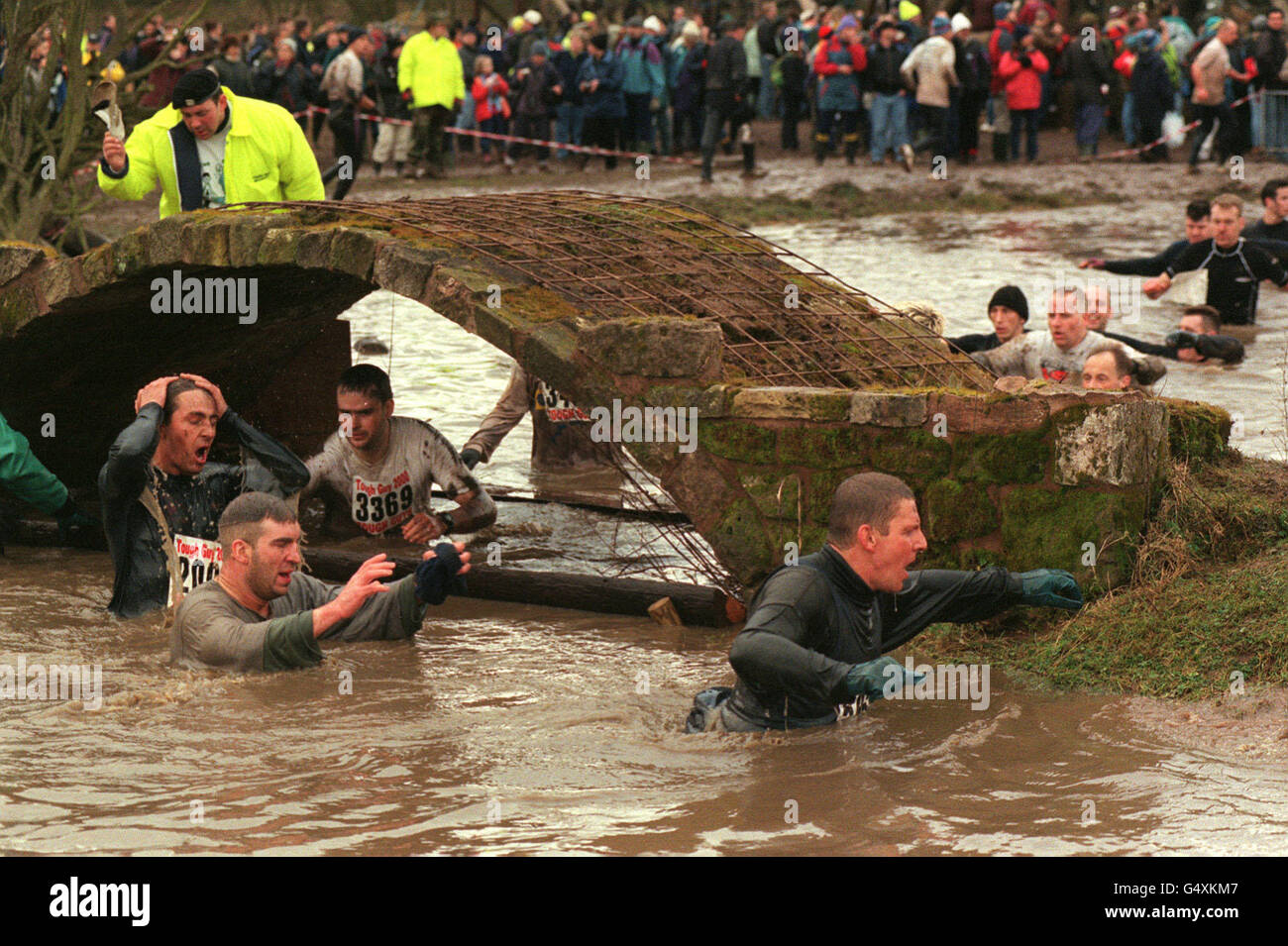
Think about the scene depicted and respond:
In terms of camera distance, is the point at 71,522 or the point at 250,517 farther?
the point at 71,522

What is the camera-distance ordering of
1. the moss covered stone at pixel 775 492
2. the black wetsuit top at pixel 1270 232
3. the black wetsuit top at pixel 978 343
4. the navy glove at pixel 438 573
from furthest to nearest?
the black wetsuit top at pixel 1270 232, the black wetsuit top at pixel 978 343, the moss covered stone at pixel 775 492, the navy glove at pixel 438 573

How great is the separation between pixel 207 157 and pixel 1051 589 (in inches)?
229

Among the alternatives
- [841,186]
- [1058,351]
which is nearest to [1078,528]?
[1058,351]

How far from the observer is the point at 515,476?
11727 mm

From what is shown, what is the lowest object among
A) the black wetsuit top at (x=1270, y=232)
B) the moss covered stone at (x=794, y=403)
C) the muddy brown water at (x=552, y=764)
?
the muddy brown water at (x=552, y=764)

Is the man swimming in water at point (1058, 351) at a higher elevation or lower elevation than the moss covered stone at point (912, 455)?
higher

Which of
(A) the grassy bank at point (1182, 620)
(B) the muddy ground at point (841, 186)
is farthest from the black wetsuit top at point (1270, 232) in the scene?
(A) the grassy bank at point (1182, 620)

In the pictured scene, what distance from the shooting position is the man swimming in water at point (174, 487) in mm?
8094

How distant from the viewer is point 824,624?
19.6ft

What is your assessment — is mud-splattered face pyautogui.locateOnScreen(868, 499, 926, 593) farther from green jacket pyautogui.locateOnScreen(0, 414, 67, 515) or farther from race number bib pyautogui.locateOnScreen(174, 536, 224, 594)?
green jacket pyautogui.locateOnScreen(0, 414, 67, 515)

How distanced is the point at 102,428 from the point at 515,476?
272 cm

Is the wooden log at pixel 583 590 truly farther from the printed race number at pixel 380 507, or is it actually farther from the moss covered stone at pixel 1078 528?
the moss covered stone at pixel 1078 528

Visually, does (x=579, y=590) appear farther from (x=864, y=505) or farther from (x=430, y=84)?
(x=430, y=84)

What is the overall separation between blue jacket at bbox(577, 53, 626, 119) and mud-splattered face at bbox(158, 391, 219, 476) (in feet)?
56.0
